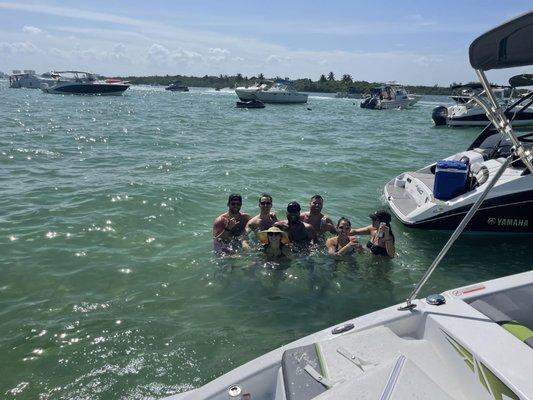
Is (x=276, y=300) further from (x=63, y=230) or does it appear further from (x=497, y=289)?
(x=63, y=230)

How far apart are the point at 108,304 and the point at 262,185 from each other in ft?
23.8

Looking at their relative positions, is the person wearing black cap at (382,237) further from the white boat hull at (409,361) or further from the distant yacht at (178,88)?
the distant yacht at (178,88)

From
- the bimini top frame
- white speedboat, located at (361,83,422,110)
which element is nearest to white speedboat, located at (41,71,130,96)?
white speedboat, located at (361,83,422,110)

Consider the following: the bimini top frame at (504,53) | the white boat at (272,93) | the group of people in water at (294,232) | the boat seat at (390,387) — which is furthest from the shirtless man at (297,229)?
the white boat at (272,93)

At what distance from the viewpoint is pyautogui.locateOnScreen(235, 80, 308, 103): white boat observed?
161 feet

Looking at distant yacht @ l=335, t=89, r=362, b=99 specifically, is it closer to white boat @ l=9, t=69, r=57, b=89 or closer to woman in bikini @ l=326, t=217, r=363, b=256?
white boat @ l=9, t=69, r=57, b=89

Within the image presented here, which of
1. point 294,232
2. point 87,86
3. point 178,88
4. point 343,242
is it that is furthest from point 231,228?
point 178,88

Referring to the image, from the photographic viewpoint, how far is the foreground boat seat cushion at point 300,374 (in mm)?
2541

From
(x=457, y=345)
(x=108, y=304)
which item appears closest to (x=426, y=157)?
(x=108, y=304)

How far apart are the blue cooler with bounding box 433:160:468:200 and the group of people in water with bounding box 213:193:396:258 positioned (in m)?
1.56

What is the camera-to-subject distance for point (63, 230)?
850cm

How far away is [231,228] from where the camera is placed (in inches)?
315

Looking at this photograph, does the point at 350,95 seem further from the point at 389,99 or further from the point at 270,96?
the point at 389,99

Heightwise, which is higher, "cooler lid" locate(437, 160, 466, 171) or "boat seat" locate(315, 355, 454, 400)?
"cooler lid" locate(437, 160, 466, 171)
